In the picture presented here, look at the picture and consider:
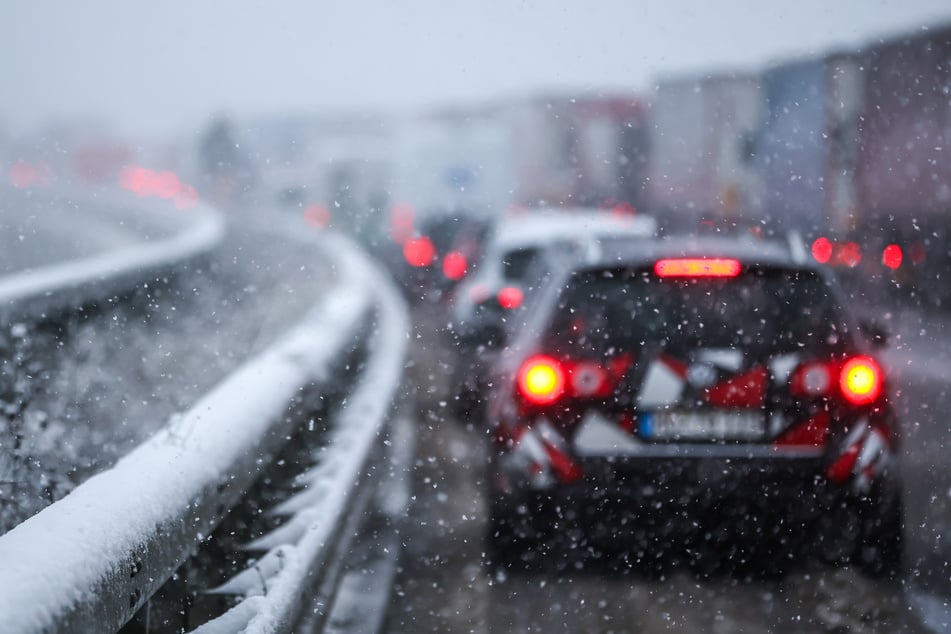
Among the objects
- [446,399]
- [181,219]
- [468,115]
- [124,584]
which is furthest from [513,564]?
[468,115]

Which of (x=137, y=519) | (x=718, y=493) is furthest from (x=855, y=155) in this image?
(x=137, y=519)

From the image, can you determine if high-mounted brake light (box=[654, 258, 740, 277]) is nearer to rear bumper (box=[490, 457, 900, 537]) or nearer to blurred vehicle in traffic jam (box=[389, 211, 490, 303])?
rear bumper (box=[490, 457, 900, 537])

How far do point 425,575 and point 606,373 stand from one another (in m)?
1.15

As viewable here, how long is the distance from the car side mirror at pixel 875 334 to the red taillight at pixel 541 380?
52.1 inches

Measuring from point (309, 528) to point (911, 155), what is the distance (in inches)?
595

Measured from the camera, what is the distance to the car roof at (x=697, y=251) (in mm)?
5285

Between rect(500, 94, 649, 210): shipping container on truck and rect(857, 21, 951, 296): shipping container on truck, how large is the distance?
18.4 metres

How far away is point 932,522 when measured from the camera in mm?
6145

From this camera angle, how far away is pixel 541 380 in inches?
207

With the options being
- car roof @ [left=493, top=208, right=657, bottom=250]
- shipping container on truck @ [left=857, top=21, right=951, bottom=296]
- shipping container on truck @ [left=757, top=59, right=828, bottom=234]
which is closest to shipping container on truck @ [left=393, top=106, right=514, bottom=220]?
shipping container on truck @ [left=757, top=59, right=828, bottom=234]

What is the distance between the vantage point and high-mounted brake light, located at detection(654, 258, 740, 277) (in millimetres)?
5191

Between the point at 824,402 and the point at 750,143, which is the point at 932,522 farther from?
the point at 750,143

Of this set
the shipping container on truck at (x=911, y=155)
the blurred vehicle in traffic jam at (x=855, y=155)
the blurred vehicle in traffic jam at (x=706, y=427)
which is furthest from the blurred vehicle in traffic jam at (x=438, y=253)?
the blurred vehicle in traffic jam at (x=706, y=427)

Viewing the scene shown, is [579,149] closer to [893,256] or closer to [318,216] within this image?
[318,216]
